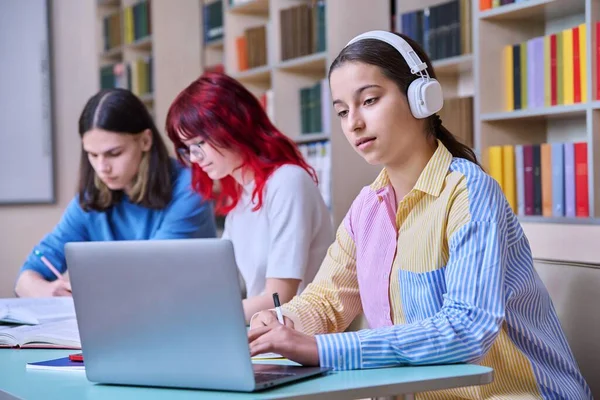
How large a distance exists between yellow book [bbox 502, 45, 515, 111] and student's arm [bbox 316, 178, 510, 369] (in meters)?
1.70

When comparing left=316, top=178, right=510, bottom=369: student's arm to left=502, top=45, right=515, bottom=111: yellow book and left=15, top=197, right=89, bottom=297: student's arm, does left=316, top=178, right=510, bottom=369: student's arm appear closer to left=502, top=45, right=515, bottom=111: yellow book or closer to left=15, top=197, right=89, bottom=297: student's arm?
left=15, top=197, right=89, bottom=297: student's arm

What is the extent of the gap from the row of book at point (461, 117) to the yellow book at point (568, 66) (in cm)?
57

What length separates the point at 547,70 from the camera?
9.09 feet

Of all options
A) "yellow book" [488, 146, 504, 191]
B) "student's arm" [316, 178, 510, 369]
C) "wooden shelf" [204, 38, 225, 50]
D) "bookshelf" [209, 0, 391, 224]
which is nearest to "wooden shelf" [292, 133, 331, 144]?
"bookshelf" [209, 0, 391, 224]

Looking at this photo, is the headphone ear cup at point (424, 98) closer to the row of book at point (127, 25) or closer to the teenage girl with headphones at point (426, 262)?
the teenage girl with headphones at point (426, 262)

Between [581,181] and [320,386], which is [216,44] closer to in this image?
[581,181]

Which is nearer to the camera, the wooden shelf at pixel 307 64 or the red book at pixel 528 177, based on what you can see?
the red book at pixel 528 177

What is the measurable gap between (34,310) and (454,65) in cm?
198

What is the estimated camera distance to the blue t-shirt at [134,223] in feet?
8.03

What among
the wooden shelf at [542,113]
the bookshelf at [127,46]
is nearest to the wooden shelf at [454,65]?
the wooden shelf at [542,113]

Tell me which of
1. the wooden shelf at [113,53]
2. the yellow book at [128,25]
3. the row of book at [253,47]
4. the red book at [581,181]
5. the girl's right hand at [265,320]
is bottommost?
the girl's right hand at [265,320]

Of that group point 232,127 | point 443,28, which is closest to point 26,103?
point 443,28

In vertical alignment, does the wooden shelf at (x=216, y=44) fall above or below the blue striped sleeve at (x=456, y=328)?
above

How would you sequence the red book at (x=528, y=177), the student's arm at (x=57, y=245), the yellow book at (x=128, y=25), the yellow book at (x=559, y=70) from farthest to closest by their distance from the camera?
the yellow book at (x=128, y=25) → the red book at (x=528, y=177) → the yellow book at (x=559, y=70) → the student's arm at (x=57, y=245)
